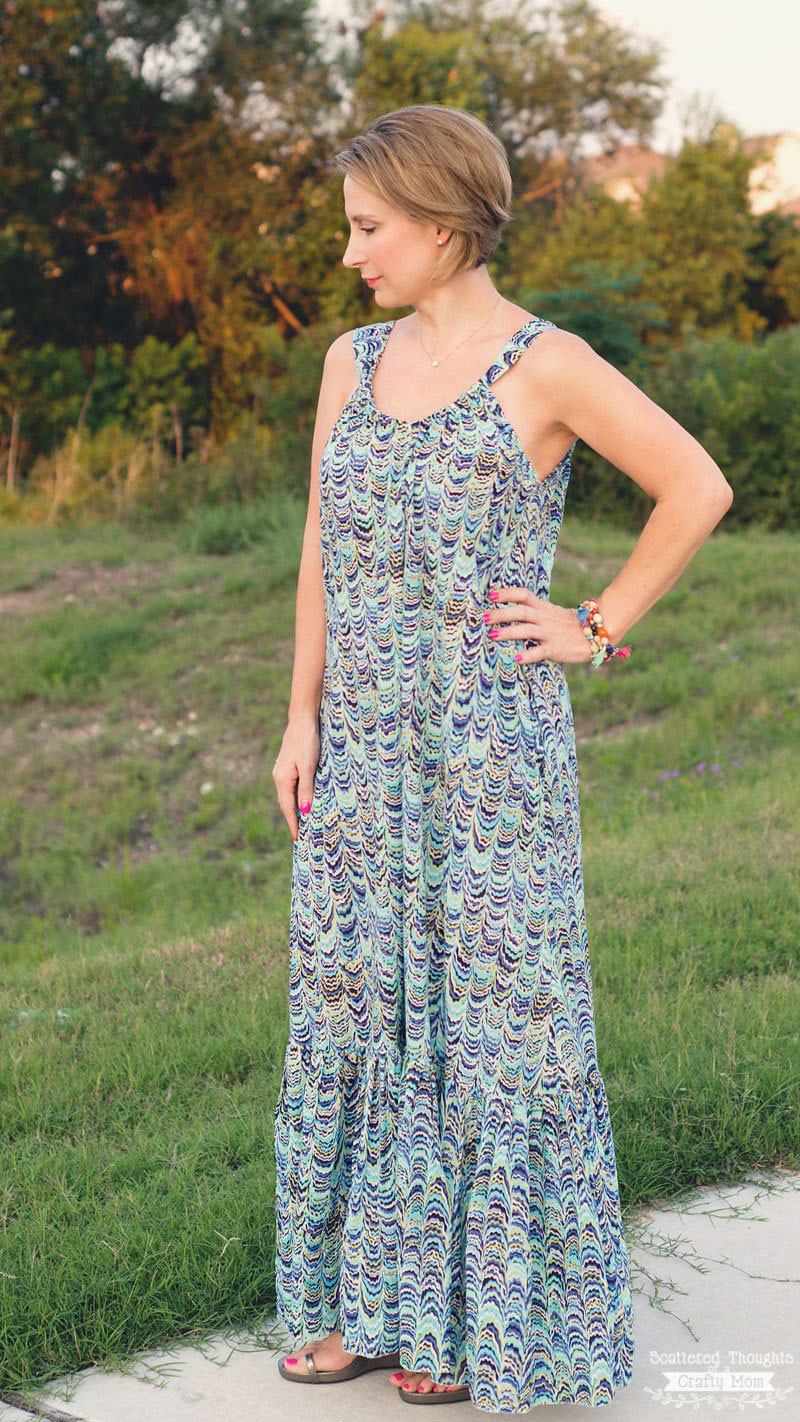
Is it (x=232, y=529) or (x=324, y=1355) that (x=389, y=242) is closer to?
(x=324, y=1355)

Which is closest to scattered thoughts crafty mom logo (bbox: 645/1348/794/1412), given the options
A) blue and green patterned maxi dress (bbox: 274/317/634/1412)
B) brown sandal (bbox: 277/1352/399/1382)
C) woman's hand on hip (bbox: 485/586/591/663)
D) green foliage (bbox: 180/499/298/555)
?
blue and green patterned maxi dress (bbox: 274/317/634/1412)

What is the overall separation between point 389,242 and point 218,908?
4.13 m

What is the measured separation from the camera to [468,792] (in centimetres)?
232

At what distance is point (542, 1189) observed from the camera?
234cm

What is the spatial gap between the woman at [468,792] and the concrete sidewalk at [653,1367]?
135 mm

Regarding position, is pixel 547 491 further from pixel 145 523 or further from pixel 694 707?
pixel 145 523

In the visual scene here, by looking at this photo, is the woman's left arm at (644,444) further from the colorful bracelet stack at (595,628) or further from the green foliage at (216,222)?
the green foliage at (216,222)

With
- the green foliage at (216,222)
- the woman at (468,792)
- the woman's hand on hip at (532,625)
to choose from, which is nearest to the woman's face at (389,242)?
the woman at (468,792)

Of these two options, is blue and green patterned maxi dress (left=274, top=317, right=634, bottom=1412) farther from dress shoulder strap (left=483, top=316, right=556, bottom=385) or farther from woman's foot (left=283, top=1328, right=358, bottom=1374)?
woman's foot (left=283, top=1328, right=358, bottom=1374)

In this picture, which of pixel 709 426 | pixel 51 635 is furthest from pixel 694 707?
pixel 709 426

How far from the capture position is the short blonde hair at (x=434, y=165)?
226cm

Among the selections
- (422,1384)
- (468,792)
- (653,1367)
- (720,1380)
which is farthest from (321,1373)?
(468,792)

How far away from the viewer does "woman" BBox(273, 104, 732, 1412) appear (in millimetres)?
2287

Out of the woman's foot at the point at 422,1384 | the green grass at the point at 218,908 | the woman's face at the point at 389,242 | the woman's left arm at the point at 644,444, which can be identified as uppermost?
the woman's face at the point at 389,242
